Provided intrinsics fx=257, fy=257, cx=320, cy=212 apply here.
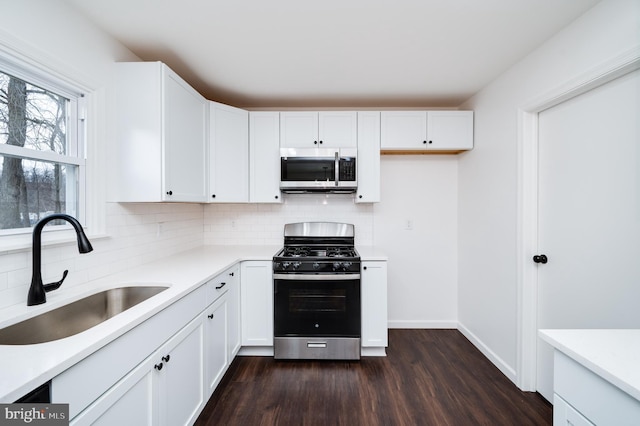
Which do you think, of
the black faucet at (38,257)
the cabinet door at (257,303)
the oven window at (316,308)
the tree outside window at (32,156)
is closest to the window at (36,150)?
the tree outside window at (32,156)

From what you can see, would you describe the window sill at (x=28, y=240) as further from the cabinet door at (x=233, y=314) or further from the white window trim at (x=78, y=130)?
the cabinet door at (x=233, y=314)

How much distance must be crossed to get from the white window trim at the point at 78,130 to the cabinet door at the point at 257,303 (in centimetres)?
117

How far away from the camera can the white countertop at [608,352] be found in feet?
2.29

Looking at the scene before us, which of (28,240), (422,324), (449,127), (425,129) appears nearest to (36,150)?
(28,240)

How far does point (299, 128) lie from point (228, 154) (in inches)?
30.9

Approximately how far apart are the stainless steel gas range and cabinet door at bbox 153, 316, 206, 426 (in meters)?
0.82

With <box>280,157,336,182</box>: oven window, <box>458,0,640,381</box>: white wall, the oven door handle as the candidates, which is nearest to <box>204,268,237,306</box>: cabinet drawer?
the oven door handle

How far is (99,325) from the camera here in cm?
101

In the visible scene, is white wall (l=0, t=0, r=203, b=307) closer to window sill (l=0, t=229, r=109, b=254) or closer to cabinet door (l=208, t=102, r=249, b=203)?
window sill (l=0, t=229, r=109, b=254)

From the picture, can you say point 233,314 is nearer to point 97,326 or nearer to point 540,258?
point 97,326

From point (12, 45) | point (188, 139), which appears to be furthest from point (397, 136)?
point (12, 45)

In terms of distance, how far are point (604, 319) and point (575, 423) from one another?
3.58 feet

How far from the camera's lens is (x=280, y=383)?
2.11m

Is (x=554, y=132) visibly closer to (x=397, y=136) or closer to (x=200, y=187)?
(x=397, y=136)
